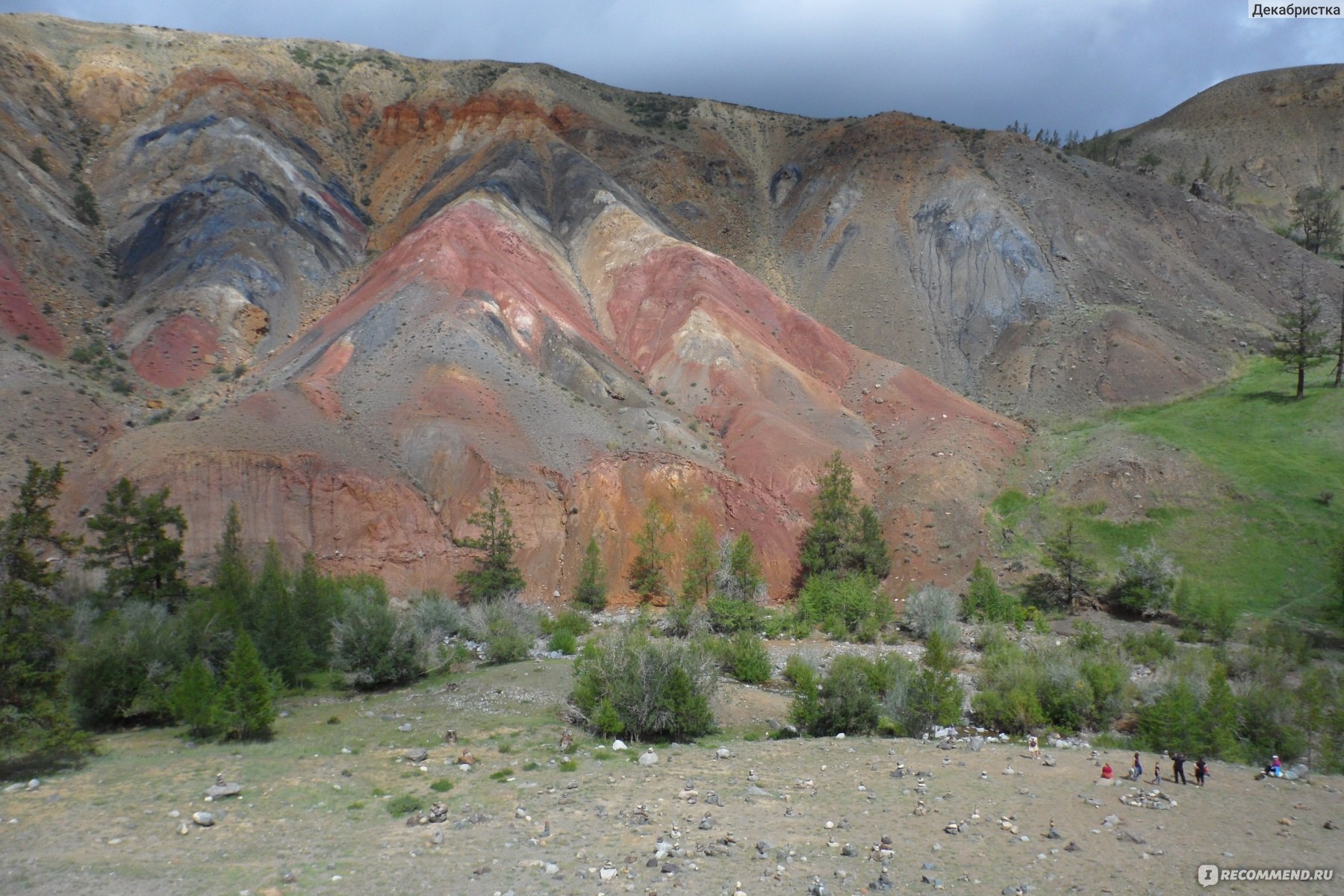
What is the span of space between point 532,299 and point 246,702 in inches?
1449

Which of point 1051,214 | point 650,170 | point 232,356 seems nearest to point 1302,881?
point 232,356

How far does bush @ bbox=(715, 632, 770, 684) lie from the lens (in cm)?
3171

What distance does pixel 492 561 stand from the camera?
128ft

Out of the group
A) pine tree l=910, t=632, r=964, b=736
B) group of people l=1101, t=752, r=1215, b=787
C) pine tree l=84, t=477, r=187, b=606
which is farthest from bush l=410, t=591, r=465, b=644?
group of people l=1101, t=752, r=1215, b=787

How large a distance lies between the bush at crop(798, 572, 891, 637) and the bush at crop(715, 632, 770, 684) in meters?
6.80

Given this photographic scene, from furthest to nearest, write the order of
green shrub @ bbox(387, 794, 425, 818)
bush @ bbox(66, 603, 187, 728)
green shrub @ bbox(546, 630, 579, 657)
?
green shrub @ bbox(546, 630, 579, 657) < bush @ bbox(66, 603, 187, 728) < green shrub @ bbox(387, 794, 425, 818)

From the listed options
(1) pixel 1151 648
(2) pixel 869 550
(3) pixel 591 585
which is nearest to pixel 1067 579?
(1) pixel 1151 648

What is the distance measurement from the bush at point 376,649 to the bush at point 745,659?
10.9 m

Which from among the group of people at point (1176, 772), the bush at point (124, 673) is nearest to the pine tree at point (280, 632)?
the bush at point (124, 673)

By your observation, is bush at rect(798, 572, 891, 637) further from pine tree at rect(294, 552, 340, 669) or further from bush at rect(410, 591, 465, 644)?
pine tree at rect(294, 552, 340, 669)

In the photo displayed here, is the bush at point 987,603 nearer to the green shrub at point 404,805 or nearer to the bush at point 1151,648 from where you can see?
the bush at point 1151,648

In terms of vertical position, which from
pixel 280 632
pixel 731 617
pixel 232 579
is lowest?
pixel 731 617

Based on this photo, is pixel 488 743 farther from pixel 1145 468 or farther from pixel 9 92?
pixel 9 92

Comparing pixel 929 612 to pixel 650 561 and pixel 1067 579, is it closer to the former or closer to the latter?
pixel 1067 579
